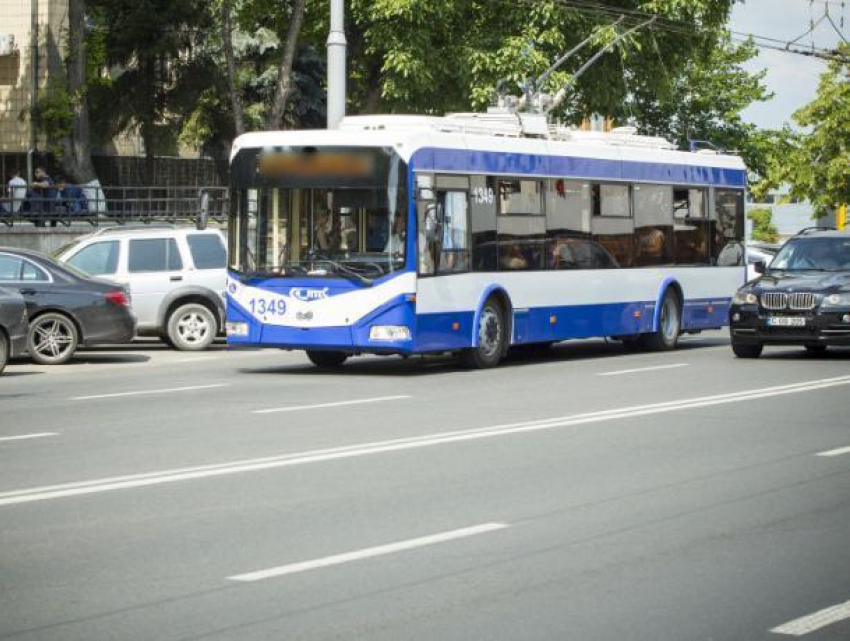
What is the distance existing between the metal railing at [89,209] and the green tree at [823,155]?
32774mm

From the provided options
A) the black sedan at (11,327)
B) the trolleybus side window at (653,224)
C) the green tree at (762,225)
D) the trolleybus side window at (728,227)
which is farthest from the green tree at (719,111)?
the black sedan at (11,327)

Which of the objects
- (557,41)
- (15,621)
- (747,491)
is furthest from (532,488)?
(557,41)

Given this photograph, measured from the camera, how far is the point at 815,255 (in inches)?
938

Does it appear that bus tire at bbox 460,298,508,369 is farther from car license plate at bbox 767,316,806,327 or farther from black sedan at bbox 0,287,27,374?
black sedan at bbox 0,287,27,374

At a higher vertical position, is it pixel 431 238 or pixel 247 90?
pixel 247 90

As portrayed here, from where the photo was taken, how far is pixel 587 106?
4381 centimetres

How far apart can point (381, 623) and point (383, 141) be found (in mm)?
13319

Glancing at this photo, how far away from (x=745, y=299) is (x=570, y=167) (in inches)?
114

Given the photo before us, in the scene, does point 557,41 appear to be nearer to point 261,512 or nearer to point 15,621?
point 261,512

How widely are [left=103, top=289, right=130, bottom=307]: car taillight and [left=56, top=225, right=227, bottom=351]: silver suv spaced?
2.68 m

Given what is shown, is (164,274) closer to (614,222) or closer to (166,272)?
(166,272)

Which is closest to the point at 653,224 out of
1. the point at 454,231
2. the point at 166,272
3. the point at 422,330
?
the point at 454,231

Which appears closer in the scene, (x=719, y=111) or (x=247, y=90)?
(x=247, y=90)

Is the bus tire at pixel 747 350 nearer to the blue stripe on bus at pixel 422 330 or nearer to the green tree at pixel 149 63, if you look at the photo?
the blue stripe on bus at pixel 422 330
